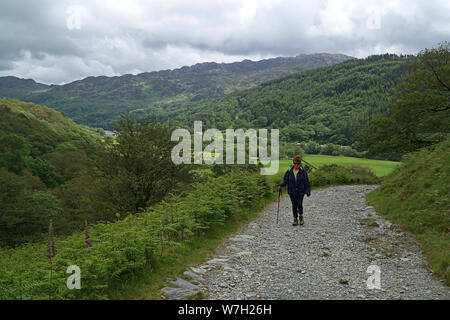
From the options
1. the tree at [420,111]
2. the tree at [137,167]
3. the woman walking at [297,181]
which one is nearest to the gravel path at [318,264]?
the woman walking at [297,181]

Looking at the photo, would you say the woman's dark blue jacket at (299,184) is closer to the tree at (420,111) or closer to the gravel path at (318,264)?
the gravel path at (318,264)

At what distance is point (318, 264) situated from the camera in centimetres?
758

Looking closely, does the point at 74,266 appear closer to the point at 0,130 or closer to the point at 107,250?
the point at 107,250

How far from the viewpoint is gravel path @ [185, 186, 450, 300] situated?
5.93 metres

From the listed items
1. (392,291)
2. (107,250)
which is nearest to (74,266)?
(107,250)

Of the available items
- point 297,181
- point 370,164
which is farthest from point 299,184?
point 370,164

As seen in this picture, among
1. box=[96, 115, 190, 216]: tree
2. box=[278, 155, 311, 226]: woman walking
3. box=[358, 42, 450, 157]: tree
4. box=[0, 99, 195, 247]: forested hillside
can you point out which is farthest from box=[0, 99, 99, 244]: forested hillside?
box=[358, 42, 450, 157]: tree

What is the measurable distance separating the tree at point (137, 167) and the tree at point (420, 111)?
17397 mm

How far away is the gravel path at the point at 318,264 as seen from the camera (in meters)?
5.93

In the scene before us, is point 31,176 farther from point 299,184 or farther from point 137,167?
point 299,184

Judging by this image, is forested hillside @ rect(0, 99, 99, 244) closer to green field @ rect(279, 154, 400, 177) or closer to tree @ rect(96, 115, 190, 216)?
tree @ rect(96, 115, 190, 216)

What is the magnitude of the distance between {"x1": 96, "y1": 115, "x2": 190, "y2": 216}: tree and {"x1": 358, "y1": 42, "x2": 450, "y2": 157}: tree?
17.4 m

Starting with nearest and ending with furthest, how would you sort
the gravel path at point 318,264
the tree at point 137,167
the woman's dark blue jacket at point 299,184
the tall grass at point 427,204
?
the gravel path at point 318,264 < the tall grass at point 427,204 < the woman's dark blue jacket at point 299,184 < the tree at point 137,167
